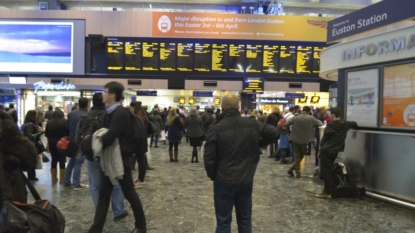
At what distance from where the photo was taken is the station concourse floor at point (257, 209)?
4266 mm

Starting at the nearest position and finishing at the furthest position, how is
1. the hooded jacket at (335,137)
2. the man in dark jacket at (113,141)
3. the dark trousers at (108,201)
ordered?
the man in dark jacket at (113,141) < the dark trousers at (108,201) < the hooded jacket at (335,137)

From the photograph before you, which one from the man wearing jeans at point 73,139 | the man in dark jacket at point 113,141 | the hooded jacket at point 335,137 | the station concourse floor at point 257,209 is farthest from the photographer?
the man wearing jeans at point 73,139

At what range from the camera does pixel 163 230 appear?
409cm

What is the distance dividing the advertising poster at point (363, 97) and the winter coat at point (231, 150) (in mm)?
3733

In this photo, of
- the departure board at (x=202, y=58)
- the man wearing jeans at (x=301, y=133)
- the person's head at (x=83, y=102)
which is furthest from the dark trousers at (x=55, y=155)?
the departure board at (x=202, y=58)

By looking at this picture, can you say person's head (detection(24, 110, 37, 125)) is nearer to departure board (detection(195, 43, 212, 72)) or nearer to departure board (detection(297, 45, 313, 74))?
departure board (detection(195, 43, 212, 72))

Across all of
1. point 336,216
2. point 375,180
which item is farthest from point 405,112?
point 336,216

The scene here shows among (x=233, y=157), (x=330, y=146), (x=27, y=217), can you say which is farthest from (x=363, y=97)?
(x=27, y=217)

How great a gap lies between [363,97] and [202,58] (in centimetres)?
1032

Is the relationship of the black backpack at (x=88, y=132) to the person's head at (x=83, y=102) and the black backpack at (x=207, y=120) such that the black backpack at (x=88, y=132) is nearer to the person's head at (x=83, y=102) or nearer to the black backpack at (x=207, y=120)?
the person's head at (x=83, y=102)

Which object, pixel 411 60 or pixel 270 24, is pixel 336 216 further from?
pixel 270 24

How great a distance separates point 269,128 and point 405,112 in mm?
3486

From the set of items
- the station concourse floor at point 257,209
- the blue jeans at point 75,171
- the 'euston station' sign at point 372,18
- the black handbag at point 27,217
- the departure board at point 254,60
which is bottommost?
the station concourse floor at point 257,209

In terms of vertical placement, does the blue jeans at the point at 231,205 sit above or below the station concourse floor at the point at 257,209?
above
